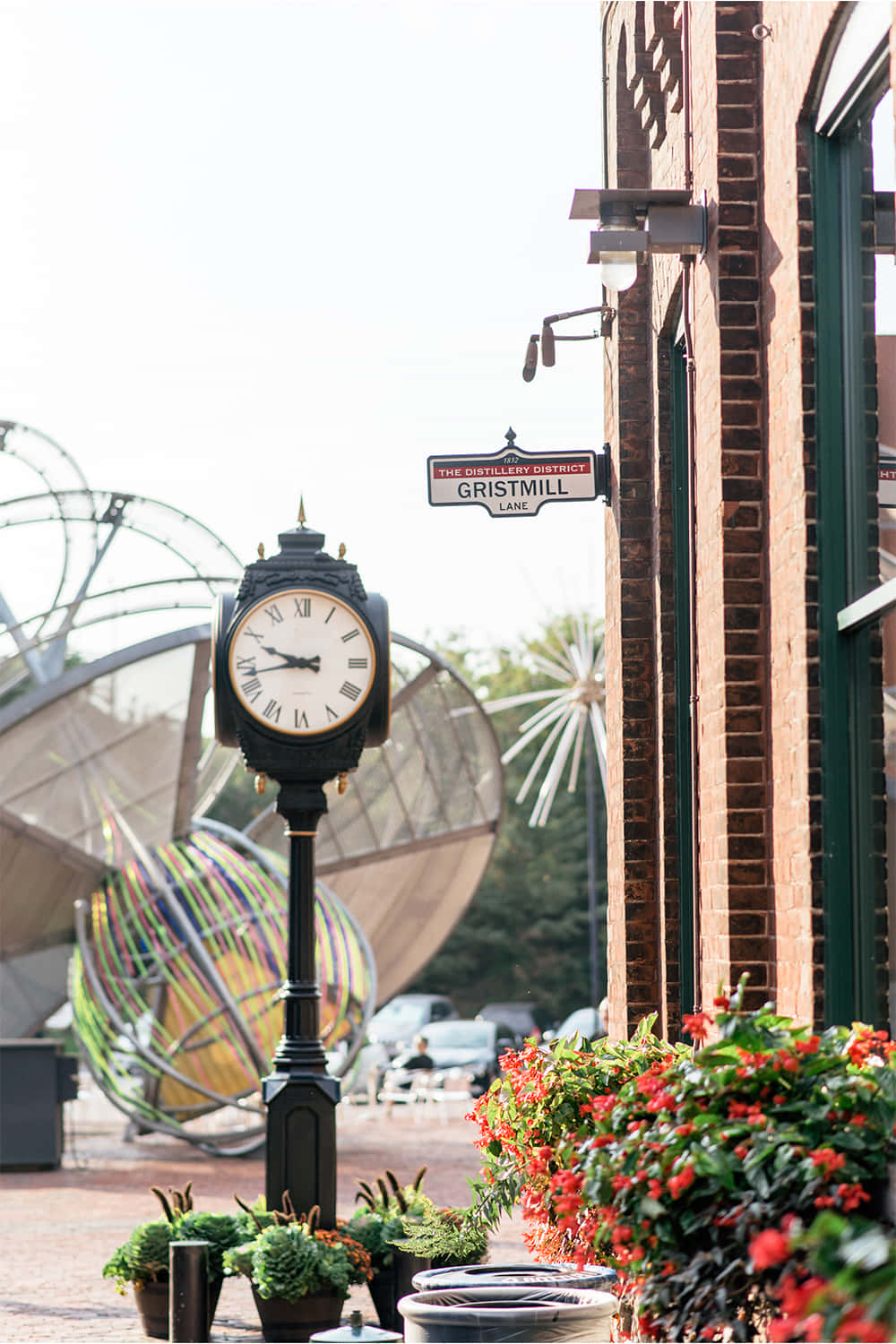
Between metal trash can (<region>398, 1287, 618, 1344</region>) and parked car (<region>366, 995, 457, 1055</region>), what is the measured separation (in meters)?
31.2

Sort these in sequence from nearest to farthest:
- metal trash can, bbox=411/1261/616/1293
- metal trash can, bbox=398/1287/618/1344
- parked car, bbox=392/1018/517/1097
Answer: metal trash can, bbox=398/1287/618/1344 → metal trash can, bbox=411/1261/616/1293 → parked car, bbox=392/1018/517/1097

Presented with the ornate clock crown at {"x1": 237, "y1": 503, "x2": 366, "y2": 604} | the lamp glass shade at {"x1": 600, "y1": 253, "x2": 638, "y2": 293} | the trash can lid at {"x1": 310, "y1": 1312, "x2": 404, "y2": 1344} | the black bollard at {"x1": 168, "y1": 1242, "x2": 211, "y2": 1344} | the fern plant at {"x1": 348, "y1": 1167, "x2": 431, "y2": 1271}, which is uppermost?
the lamp glass shade at {"x1": 600, "y1": 253, "x2": 638, "y2": 293}

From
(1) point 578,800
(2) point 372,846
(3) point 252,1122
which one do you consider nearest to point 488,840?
(2) point 372,846

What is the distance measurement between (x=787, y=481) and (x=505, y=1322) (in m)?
2.98

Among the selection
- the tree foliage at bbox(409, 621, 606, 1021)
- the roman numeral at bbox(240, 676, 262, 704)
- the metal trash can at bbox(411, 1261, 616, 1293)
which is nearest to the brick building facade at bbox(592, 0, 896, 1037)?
the metal trash can at bbox(411, 1261, 616, 1293)

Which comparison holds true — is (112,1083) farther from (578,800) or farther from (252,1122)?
(578,800)

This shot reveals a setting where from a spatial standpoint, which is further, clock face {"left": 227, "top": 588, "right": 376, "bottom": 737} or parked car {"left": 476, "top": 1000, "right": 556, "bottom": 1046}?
parked car {"left": 476, "top": 1000, "right": 556, "bottom": 1046}

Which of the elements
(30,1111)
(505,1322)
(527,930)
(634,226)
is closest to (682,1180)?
(505,1322)

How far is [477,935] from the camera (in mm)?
58406

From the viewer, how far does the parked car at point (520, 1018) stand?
41.0 meters

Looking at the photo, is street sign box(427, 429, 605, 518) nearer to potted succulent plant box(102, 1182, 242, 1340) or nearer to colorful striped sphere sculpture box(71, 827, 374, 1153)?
potted succulent plant box(102, 1182, 242, 1340)

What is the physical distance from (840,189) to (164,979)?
16911mm

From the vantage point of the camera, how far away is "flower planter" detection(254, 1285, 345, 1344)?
869 cm

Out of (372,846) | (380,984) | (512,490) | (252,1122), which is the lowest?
(252,1122)
